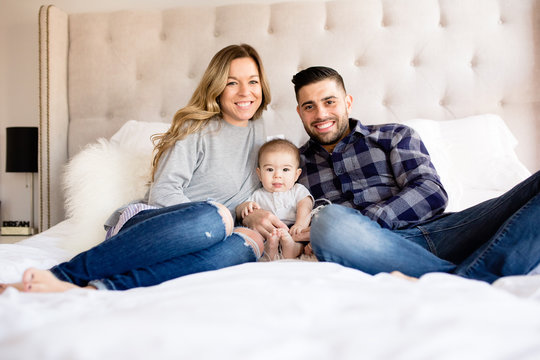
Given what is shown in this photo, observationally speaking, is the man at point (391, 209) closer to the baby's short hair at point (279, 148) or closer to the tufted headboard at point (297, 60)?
the baby's short hair at point (279, 148)

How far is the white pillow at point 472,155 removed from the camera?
160 cm

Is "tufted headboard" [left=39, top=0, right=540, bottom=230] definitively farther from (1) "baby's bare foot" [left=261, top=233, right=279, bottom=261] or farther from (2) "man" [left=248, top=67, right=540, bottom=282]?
(1) "baby's bare foot" [left=261, top=233, right=279, bottom=261]

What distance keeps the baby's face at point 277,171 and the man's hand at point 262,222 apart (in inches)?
6.1

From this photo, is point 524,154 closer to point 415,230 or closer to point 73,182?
point 415,230

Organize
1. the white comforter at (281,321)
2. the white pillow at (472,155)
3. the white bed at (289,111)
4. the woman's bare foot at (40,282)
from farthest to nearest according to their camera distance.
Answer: the white pillow at (472,155)
the woman's bare foot at (40,282)
the white bed at (289,111)
the white comforter at (281,321)

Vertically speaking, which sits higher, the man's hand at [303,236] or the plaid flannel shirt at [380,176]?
the plaid flannel shirt at [380,176]

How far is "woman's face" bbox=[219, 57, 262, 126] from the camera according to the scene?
1.52 metres

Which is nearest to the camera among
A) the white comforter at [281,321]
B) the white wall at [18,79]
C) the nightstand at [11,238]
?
the white comforter at [281,321]

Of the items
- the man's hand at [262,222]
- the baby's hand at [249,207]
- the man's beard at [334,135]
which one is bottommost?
the man's hand at [262,222]

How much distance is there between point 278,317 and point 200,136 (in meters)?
1.00

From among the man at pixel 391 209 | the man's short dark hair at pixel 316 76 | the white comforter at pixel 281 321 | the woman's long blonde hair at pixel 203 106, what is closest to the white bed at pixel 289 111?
the white comforter at pixel 281 321

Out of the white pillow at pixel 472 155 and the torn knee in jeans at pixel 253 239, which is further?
the white pillow at pixel 472 155

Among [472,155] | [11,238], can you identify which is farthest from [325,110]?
[11,238]

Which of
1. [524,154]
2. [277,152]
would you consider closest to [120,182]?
[277,152]
